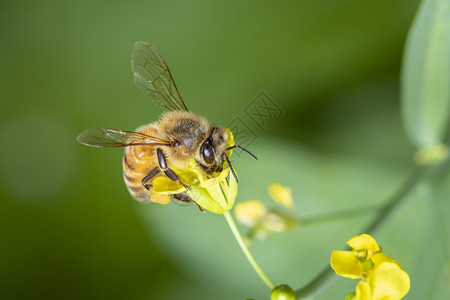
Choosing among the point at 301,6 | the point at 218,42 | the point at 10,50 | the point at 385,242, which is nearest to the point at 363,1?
the point at 301,6

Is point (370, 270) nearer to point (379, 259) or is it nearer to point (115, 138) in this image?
point (379, 259)

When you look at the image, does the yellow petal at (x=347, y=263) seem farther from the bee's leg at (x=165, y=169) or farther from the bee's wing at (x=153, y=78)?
the bee's wing at (x=153, y=78)

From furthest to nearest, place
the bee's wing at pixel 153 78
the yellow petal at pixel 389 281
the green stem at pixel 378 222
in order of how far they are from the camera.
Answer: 1. the bee's wing at pixel 153 78
2. the green stem at pixel 378 222
3. the yellow petal at pixel 389 281

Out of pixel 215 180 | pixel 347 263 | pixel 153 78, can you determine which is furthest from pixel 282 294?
pixel 153 78

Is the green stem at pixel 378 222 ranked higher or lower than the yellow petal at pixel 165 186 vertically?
lower

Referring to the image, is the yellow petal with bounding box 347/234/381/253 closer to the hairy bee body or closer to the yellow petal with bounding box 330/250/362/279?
the yellow petal with bounding box 330/250/362/279

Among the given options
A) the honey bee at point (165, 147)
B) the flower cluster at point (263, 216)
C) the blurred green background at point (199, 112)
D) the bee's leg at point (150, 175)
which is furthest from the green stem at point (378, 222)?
the bee's leg at point (150, 175)
